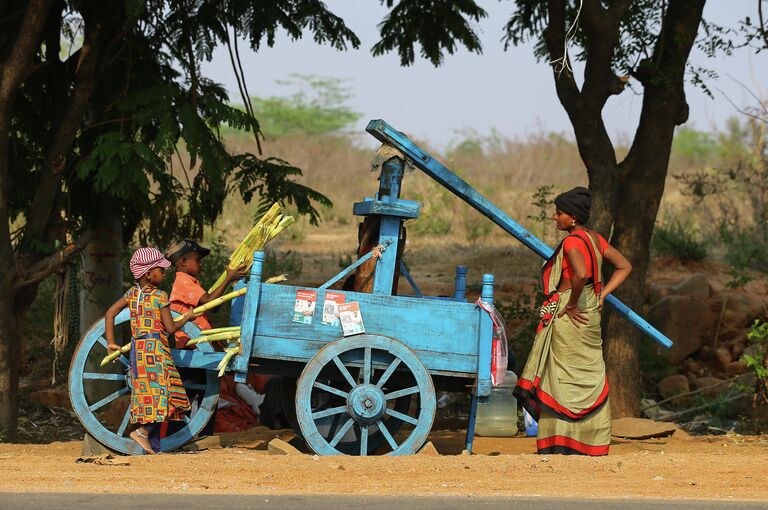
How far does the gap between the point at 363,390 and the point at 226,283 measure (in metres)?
1.10

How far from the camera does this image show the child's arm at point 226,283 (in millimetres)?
7055

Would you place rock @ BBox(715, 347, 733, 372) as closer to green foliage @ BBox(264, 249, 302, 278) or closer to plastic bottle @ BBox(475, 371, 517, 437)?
plastic bottle @ BBox(475, 371, 517, 437)

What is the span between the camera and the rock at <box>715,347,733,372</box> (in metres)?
12.5

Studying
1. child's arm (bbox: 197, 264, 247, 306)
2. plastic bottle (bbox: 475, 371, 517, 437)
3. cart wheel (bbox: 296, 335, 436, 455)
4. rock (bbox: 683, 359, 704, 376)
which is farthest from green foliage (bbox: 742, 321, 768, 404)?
child's arm (bbox: 197, 264, 247, 306)

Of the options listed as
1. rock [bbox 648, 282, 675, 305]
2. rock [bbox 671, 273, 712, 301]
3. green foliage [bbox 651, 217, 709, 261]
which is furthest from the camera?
green foliage [bbox 651, 217, 709, 261]

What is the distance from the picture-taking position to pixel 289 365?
6938mm

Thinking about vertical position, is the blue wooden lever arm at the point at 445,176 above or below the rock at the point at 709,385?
above

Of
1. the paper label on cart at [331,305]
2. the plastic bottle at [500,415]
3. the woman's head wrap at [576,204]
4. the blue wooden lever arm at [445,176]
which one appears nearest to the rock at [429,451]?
the paper label on cart at [331,305]

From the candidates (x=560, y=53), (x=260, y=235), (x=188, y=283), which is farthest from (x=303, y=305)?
(x=560, y=53)

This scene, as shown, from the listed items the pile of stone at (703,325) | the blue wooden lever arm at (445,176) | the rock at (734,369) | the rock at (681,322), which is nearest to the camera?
the blue wooden lever arm at (445,176)

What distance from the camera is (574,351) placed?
7059 millimetres

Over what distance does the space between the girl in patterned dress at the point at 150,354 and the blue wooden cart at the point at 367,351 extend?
4.3 inches

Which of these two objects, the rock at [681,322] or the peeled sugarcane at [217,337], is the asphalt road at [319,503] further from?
the rock at [681,322]

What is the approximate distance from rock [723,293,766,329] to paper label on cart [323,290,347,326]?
24.7 feet
